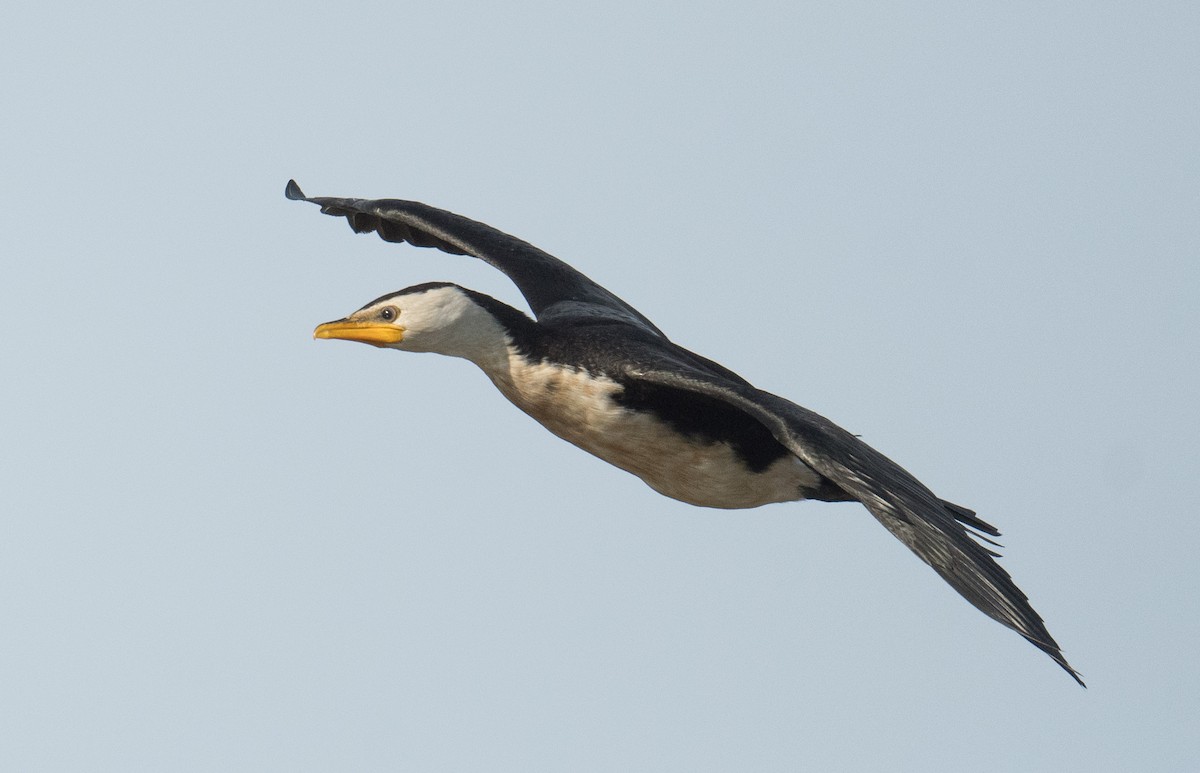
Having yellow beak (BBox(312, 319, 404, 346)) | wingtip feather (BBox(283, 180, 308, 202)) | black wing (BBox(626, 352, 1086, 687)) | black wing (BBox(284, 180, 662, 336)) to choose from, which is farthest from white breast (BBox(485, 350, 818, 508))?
wingtip feather (BBox(283, 180, 308, 202))

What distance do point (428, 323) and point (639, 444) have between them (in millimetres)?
1470

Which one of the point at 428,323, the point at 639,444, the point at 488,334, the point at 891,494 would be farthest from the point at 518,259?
the point at 891,494

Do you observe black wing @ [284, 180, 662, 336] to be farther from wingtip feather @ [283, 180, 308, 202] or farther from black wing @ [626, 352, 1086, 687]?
black wing @ [626, 352, 1086, 687]

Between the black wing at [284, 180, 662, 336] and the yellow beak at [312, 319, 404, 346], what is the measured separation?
5.73ft

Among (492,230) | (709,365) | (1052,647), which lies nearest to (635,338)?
(709,365)

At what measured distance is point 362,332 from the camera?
444 inches

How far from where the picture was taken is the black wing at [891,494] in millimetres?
8914

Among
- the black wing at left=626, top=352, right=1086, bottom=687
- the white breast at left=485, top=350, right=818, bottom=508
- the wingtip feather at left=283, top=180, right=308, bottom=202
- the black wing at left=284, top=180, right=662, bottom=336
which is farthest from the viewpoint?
the wingtip feather at left=283, top=180, right=308, bottom=202

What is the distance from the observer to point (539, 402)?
11.3 meters

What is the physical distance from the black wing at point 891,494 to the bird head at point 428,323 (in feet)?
3.30

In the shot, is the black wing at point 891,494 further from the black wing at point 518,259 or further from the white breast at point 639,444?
the black wing at point 518,259

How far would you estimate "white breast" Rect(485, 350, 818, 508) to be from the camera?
1112 centimetres

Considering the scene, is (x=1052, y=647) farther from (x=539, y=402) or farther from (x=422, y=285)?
(x=422, y=285)

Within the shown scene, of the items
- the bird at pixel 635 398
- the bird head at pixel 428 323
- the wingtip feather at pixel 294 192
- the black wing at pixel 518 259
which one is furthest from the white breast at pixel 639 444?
the wingtip feather at pixel 294 192
